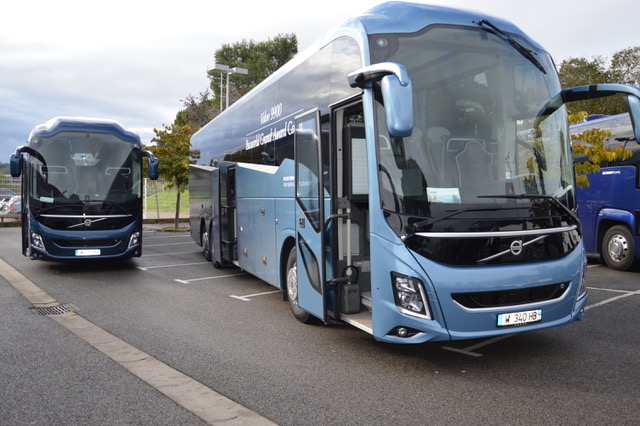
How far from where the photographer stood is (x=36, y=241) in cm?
1101

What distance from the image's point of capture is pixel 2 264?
12.7m

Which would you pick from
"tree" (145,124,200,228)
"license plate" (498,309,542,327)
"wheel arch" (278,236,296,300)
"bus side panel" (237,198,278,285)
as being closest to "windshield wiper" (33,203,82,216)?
"bus side panel" (237,198,278,285)

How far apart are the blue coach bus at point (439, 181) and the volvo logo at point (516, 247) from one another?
1cm

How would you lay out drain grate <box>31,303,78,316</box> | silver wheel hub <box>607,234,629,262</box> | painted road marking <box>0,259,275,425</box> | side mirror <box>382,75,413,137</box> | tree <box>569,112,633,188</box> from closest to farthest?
painted road marking <box>0,259,275,425</box> < side mirror <box>382,75,413,137</box> < drain grate <box>31,303,78,316</box> < tree <box>569,112,633,188</box> < silver wheel hub <box>607,234,629,262</box>

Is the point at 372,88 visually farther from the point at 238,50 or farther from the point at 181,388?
the point at 238,50

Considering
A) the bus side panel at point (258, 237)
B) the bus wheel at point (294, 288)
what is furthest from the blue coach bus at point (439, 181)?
the bus side panel at point (258, 237)

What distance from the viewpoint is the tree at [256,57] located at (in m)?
51.2

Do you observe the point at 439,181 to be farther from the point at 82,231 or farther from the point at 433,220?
the point at 82,231

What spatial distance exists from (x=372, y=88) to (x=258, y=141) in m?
4.04

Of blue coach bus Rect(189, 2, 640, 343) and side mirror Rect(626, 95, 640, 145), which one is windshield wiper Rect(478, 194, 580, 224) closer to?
blue coach bus Rect(189, 2, 640, 343)

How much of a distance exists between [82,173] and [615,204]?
11197mm

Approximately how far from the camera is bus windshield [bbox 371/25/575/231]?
488 centimetres

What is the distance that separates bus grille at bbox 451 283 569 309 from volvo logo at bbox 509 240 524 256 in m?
0.34

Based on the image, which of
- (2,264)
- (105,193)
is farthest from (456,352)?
(2,264)
